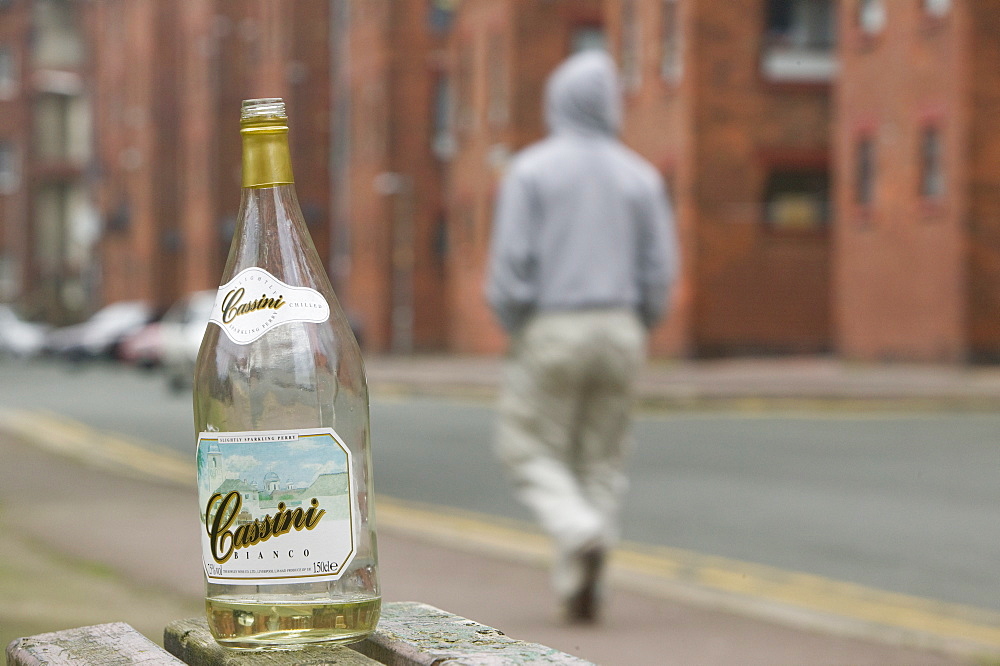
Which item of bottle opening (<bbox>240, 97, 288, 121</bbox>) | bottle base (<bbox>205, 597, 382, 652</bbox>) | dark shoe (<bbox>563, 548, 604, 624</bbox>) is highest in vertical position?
bottle opening (<bbox>240, 97, 288, 121</bbox>)

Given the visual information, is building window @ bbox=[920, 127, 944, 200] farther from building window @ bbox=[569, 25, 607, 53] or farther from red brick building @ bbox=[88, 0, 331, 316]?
red brick building @ bbox=[88, 0, 331, 316]

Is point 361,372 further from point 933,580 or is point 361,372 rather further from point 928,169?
point 928,169

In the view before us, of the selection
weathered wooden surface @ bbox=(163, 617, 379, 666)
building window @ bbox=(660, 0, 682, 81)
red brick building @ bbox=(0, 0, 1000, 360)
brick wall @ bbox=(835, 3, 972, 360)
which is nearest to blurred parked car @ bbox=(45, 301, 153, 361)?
red brick building @ bbox=(0, 0, 1000, 360)

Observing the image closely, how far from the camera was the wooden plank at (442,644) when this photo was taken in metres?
1.71

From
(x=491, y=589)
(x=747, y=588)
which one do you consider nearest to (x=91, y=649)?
(x=491, y=589)

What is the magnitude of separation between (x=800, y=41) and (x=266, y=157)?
32181 mm

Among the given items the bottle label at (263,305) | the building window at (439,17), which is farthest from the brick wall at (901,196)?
the bottle label at (263,305)

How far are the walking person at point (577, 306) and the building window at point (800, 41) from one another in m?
26.4

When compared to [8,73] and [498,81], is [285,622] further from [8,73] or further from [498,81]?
[8,73]

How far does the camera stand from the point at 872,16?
28375mm

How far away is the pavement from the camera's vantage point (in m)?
5.87

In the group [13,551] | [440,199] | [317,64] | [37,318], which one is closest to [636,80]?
[440,199]

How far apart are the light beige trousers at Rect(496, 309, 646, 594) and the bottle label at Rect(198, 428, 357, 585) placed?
14.5 ft

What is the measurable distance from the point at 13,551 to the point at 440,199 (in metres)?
41.4
